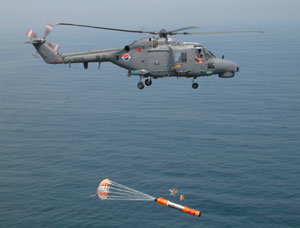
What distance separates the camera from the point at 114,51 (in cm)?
4803

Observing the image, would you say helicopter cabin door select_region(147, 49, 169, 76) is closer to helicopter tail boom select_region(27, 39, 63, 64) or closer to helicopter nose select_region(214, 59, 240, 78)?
helicopter nose select_region(214, 59, 240, 78)

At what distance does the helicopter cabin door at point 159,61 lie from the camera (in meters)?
46.0

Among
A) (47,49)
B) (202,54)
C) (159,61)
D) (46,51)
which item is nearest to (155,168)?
(46,51)

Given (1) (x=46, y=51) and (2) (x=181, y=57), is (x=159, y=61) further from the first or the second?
(1) (x=46, y=51)

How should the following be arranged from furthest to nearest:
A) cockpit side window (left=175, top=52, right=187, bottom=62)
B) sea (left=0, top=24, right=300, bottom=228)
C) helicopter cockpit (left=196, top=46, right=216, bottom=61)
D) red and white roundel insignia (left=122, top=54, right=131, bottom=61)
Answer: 1. sea (left=0, top=24, right=300, bottom=228)
2. red and white roundel insignia (left=122, top=54, right=131, bottom=61)
3. helicopter cockpit (left=196, top=46, right=216, bottom=61)
4. cockpit side window (left=175, top=52, right=187, bottom=62)

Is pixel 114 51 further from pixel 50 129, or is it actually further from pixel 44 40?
pixel 50 129

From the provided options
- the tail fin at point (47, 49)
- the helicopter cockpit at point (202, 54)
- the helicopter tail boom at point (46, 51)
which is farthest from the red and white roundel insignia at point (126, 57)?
the helicopter tail boom at point (46, 51)

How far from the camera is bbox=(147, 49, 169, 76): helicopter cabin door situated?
151 feet

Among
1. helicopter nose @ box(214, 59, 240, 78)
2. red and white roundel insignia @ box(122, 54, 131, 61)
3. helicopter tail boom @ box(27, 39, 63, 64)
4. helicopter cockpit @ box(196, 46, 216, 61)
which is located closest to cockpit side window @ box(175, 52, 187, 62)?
helicopter cockpit @ box(196, 46, 216, 61)

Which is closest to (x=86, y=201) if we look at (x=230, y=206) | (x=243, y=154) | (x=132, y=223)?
(x=132, y=223)

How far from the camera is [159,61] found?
4609 centimetres

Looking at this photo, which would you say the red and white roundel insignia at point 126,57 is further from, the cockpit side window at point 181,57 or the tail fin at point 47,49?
the tail fin at point 47,49

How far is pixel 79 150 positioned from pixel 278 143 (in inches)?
3216

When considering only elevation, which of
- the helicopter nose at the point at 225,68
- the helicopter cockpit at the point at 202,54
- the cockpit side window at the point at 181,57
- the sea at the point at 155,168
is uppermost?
the helicopter cockpit at the point at 202,54
